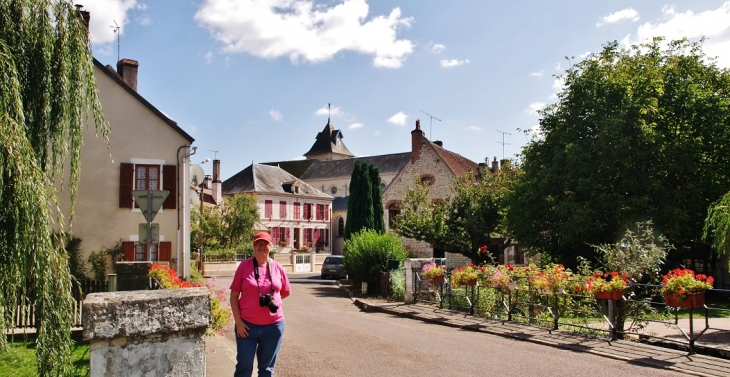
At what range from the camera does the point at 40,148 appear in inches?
249

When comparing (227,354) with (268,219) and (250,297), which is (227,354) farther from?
(268,219)

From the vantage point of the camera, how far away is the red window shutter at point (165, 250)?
19375 mm

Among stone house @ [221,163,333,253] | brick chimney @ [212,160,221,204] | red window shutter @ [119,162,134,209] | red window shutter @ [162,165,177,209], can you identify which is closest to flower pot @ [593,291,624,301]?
red window shutter @ [162,165,177,209]

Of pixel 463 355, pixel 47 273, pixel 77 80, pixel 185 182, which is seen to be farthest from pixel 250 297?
pixel 185 182

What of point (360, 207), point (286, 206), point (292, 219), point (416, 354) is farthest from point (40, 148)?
point (292, 219)

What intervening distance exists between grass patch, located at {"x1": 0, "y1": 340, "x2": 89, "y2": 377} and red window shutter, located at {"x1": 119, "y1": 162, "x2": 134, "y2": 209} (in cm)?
1051

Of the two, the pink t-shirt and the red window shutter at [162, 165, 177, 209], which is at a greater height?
the red window shutter at [162, 165, 177, 209]

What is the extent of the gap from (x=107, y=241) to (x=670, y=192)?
1852 cm

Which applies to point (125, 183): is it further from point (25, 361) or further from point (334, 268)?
point (334, 268)

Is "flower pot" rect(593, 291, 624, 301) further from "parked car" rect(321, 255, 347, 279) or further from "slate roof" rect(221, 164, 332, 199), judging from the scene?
"slate roof" rect(221, 164, 332, 199)

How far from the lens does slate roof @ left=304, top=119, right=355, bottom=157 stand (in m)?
78.2

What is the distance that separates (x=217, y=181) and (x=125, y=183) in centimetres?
3384

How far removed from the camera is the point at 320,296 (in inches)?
813

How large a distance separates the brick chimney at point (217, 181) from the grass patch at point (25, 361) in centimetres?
4275
